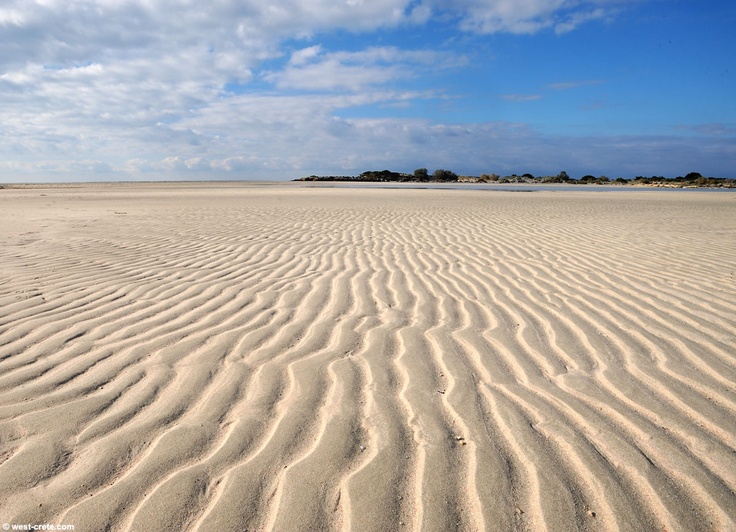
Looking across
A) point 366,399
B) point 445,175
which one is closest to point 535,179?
point 445,175

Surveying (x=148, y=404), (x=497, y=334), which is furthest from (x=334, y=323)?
(x=148, y=404)

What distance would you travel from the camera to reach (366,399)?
2547 mm

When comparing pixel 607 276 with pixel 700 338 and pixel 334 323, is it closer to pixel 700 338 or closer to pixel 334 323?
pixel 700 338

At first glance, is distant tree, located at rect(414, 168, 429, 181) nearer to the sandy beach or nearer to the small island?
the small island

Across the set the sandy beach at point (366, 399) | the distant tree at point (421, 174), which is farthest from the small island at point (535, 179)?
the sandy beach at point (366, 399)

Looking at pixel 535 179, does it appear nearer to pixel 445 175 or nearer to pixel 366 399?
pixel 445 175

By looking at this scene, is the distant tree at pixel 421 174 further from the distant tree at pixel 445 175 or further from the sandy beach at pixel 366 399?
the sandy beach at pixel 366 399

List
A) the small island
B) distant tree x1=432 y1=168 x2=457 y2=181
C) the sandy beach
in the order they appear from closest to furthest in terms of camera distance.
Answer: the sandy beach → the small island → distant tree x1=432 y1=168 x2=457 y2=181

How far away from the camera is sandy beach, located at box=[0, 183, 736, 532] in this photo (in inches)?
69.6

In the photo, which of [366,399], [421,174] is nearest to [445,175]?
[421,174]

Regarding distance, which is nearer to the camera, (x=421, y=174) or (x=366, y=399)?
(x=366, y=399)

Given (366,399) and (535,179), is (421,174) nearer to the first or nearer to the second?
(535,179)

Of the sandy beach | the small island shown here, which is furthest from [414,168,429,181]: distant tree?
the sandy beach

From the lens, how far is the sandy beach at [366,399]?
1769 mm
